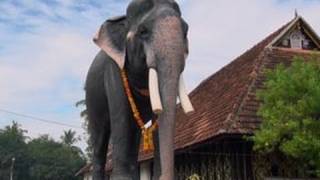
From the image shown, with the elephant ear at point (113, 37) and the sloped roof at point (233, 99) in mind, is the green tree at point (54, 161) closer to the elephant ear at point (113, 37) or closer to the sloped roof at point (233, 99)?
the sloped roof at point (233, 99)

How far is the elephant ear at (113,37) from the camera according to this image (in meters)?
4.55

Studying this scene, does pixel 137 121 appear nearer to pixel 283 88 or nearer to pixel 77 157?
pixel 283 88

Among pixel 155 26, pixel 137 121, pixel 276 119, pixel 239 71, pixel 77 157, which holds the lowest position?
pixel 137 121

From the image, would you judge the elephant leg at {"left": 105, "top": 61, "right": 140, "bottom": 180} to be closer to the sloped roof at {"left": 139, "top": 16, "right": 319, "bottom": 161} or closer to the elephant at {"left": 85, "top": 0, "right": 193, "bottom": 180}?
the elephant at {"left": 85, "top": 0, "right": 193, "bottom": 180}

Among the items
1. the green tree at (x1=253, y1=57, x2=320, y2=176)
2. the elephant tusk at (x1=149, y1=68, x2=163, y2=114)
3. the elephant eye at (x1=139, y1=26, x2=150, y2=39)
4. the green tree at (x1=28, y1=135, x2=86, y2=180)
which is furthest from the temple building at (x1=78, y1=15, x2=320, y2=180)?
the green tree at (x1=28, y1=135, x2=86, y2=180)

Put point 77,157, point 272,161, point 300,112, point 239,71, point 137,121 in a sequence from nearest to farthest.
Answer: point 137,121 < point 300,112 < point 272,161 < point 239,71 < point 77,157

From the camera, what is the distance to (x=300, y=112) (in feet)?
33.8

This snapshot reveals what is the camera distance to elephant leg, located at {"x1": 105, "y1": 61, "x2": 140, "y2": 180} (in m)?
4.55

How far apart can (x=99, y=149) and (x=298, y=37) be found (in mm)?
12905

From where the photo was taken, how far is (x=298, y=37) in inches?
674

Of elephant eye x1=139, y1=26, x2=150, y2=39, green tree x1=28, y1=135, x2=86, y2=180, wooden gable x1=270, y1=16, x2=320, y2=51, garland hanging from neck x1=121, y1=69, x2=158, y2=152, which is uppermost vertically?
green tree x1=28, y1=135, x2=86, y2=180

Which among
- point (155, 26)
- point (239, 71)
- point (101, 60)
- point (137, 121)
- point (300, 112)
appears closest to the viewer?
point (155, 26)

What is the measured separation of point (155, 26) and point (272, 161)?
947 centimetres

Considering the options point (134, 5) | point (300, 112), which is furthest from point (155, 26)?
point (300, 112)
